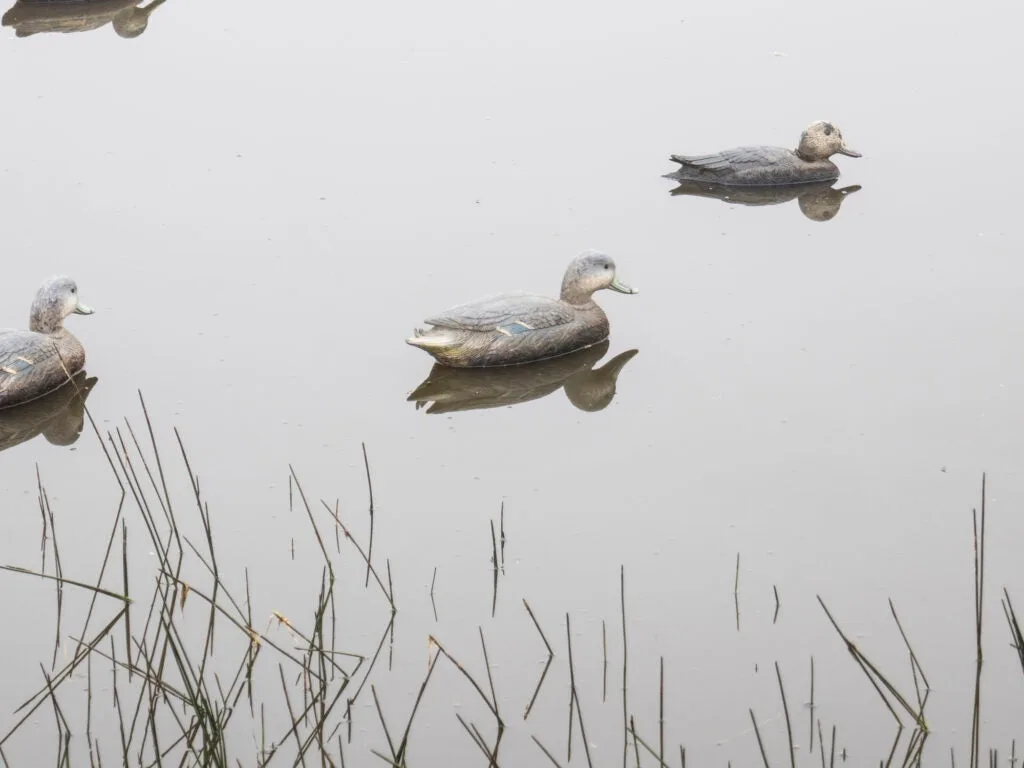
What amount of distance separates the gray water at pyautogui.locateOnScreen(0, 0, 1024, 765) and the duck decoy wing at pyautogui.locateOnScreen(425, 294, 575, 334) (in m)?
0.40

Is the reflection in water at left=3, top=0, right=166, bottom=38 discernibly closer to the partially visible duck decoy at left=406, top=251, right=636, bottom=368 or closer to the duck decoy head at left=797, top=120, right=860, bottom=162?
the duck decoy head at left=797, top=120, right=860, bottom=162

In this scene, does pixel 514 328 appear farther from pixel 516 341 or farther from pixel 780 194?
pixel 780 194

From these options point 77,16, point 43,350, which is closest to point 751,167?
point 43,350

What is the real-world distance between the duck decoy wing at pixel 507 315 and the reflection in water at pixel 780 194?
227 cm

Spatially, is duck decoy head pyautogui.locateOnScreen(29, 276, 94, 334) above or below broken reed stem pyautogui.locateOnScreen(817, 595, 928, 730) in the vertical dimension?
above

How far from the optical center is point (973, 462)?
20.9ft

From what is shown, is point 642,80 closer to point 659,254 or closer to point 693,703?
point 659,254

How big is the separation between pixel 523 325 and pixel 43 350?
2284mm

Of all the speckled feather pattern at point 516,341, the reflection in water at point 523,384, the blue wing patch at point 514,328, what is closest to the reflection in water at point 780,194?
the speckled feather pattern at point 516,341

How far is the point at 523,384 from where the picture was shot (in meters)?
7.34

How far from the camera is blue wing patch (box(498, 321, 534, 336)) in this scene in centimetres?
731

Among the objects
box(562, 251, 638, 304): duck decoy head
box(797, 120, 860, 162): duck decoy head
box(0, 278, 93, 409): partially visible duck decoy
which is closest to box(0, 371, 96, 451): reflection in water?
box(0, 278, 93, 409): partially visible duck decoy

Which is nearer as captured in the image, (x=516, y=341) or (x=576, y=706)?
(x=576, y=706)

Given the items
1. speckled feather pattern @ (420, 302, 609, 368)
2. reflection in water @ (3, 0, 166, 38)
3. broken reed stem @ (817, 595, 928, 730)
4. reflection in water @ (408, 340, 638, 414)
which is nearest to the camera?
broken reed stem @ (817, 595, 928, 730)
